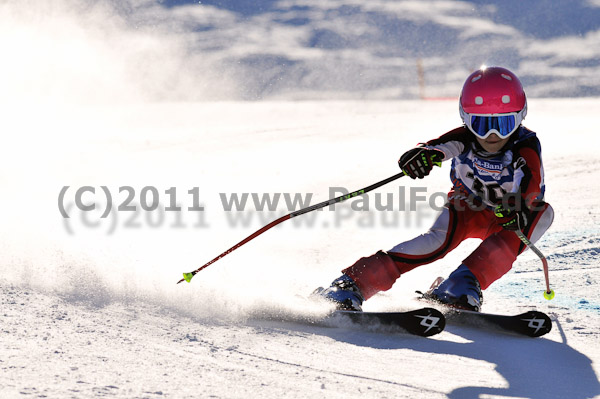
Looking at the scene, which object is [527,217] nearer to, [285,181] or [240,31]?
[285,181]

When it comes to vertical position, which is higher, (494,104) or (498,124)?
(494,104)

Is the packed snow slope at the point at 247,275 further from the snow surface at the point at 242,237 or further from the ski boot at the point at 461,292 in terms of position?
the ski boot at the point at 461,292

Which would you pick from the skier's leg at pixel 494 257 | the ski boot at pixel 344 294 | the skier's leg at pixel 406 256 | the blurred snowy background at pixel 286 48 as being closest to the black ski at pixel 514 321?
the skier's leg at pixel 494 257

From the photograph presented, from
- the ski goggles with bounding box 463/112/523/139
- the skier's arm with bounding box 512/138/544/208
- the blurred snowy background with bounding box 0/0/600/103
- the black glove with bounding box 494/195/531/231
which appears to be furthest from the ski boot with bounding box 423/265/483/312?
the blurred snowy background with bounding box 0/0/600/103

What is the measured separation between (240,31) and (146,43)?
118 inches

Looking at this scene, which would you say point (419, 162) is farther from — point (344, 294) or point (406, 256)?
point (344, 294)

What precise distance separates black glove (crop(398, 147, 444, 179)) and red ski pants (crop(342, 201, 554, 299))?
1.09ft

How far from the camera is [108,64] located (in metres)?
19.1

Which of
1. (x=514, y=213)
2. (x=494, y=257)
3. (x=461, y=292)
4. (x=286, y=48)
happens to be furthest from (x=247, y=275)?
(x=286, y=48)

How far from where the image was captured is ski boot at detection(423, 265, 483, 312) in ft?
11.5

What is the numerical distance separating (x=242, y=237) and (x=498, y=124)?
257 cm

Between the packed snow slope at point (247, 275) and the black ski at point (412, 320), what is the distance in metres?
0.05

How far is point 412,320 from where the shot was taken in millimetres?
3158

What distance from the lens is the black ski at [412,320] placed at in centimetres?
313
